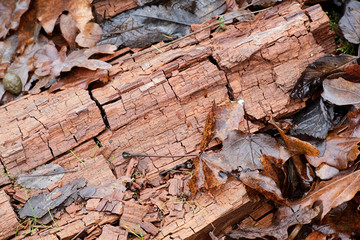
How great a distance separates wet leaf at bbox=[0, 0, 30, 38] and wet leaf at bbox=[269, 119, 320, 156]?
2579 millimetres

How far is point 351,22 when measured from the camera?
113 inches

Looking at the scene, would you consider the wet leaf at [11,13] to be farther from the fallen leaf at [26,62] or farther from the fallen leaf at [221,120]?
the fallen leaf at [221,120]

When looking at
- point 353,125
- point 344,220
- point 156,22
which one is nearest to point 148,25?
point 156,22

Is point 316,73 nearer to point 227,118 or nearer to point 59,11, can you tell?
point 227,118

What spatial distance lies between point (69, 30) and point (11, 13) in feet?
2.00

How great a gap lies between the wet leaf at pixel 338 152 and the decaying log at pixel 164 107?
0.41m

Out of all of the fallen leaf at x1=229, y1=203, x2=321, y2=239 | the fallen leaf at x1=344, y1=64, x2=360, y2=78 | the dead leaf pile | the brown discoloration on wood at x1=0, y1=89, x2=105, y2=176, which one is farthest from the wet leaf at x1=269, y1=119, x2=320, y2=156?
the brown discoloration on wood at x1=0, y1=89, x2=105, y2=176

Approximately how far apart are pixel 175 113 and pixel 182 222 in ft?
2.85

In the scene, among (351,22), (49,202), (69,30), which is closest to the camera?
(49,202)

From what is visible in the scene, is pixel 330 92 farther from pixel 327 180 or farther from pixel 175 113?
pixel 175 113

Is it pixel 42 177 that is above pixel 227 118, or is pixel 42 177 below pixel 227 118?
above

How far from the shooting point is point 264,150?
2.36 m

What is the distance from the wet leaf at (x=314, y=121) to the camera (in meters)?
2.44

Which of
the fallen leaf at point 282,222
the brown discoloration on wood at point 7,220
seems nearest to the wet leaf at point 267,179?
the fallen leaf at point 282,222
